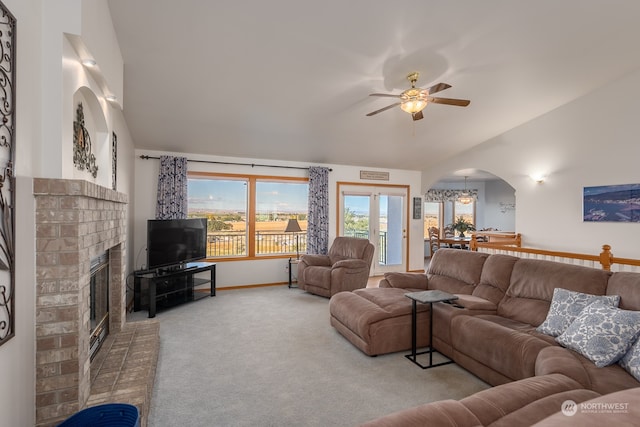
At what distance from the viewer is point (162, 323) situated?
4102 mm

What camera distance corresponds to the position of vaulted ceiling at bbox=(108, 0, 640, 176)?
2.85m

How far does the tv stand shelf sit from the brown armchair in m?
1.57

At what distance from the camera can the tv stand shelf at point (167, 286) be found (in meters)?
4.35

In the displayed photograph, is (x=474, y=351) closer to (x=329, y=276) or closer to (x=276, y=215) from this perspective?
(x=329, y=276)

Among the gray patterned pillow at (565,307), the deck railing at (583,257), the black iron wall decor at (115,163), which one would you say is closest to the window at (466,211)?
the deck railing at (583,257)

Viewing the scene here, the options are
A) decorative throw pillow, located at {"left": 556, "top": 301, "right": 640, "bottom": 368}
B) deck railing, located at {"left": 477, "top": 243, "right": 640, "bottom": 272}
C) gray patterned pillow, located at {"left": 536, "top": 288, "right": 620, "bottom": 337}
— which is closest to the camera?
decorative throw pillow, located at {"left": 556, "top": 301, "right": 640, "bottom": 368}

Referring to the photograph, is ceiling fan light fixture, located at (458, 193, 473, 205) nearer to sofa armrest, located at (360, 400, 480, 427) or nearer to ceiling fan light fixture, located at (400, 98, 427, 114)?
ceiling fan light fixture, located at (400, 98, 427, 114)

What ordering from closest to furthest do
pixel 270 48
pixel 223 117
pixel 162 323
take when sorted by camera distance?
pixel 270 48
pixel 162 323
pixel 223 117

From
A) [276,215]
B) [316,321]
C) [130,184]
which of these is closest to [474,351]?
[316,321]

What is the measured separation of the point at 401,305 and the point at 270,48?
289 centimetres

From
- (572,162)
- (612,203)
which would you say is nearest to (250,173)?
(572,162)

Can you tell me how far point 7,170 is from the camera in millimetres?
1370

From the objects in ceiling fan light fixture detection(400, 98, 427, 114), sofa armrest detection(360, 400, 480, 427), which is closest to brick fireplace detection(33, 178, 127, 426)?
sofa armrest detection(360, 400, 480, 427)

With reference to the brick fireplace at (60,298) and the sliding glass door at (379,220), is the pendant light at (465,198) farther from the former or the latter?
the brick fireplace at (60,298)
